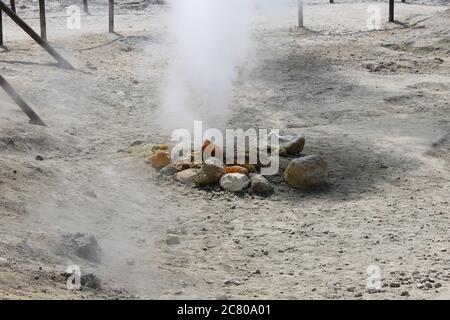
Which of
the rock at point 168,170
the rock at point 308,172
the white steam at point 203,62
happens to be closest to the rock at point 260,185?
the rock at point 308,172

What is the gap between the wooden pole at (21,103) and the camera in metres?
7.68

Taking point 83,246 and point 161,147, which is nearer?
point 83,246

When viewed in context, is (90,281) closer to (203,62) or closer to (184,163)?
(184,163)

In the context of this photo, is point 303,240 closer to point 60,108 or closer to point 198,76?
point 60,108

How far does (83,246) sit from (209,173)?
2163 mm

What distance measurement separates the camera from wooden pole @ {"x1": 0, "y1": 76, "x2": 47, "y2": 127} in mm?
7685

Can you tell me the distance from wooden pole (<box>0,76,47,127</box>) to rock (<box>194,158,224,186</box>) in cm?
212

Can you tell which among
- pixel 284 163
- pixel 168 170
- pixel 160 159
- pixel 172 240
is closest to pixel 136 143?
pixel 160 159

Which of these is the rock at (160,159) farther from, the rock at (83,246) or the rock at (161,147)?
the rock at (83,246)

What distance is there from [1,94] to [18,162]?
229cm

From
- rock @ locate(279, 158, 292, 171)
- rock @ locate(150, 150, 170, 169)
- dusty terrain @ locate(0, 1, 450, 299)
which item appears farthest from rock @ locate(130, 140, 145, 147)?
rock @ locate(279, 158, 292, 171)

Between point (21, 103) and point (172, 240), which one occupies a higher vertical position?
point (21, 103)

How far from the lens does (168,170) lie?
7312mm
